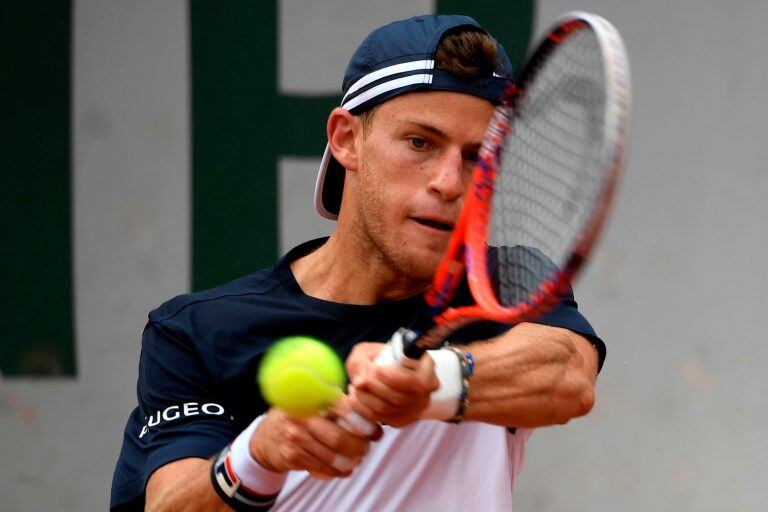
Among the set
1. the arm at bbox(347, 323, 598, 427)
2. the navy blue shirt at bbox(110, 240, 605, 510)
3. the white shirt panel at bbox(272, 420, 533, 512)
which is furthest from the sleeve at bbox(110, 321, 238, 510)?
the arm at bbox(347, 323, 598, 427)

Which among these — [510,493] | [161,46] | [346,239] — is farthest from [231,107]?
[510,493]

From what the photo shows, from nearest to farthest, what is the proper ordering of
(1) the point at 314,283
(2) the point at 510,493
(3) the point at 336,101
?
(2) the point at 510,493, (1) the point at 314,283, (3) the point at 336,101

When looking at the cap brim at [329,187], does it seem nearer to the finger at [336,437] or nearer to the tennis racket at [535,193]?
the tennis racket at [535,193]

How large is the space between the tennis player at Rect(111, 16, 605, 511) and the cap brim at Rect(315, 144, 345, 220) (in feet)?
0.48

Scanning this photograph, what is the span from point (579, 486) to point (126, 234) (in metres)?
1.81

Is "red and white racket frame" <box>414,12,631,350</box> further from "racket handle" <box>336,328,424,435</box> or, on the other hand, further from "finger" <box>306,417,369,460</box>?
"finger" <box>306,417,369,460</box>

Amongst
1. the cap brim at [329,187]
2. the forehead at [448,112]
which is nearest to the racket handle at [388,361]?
the forehead at [448,112]

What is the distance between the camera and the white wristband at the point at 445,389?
7.12 feet

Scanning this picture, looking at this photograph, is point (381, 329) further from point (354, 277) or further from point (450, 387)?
point (450, 387)

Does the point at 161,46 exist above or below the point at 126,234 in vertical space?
above

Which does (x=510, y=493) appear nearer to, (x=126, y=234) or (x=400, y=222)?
(x=400, y=222)

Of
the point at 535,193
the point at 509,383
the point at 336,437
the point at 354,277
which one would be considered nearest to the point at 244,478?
the point at 336,437

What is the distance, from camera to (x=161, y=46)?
177 inches

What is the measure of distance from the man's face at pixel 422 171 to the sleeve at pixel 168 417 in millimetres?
470
